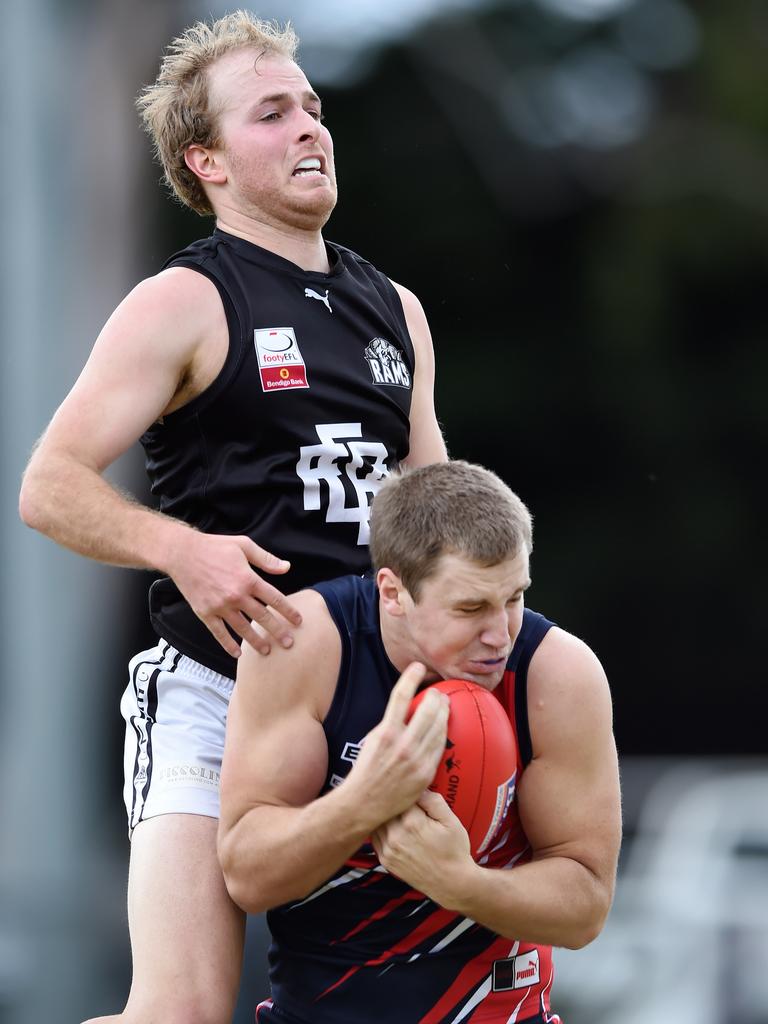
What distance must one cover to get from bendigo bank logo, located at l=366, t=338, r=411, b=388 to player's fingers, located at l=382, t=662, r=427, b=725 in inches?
35.3

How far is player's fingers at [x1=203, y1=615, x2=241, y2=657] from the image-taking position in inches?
138

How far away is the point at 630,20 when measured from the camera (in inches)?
744

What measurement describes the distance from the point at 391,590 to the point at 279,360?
66 centimetres

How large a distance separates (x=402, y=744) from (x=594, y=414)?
1526cm

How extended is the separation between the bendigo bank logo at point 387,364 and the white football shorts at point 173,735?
2.68 feet

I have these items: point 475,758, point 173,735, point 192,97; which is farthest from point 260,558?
→ point 192,97

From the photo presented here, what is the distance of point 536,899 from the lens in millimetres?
3562

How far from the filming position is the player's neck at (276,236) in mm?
4090

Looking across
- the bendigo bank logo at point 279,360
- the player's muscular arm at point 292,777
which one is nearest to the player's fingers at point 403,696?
the player's muscular arm at point 292,777

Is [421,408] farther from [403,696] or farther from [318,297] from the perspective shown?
[403,696]

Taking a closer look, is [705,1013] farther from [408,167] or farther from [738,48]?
[738,48]

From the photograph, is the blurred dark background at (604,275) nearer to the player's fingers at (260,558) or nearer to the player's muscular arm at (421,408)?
the player's muscular arm at (421,408)

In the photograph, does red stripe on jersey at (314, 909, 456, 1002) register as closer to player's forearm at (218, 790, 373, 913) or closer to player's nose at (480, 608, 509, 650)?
player's forearm at (218, 790, 373, 913)

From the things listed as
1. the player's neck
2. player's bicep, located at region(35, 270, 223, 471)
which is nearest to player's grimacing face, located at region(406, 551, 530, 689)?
player's bicep, located at region(35, 270, 223, 471)
